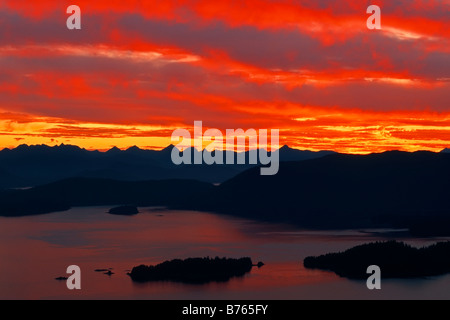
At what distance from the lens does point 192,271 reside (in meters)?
71.6

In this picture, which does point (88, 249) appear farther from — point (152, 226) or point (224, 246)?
point (152, 226)

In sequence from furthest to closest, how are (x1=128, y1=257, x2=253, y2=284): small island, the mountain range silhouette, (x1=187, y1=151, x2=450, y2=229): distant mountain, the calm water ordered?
Result: (x1=187, y1=151, x2=450, y2=229): distant mountain < the mountain range silhouette < (x1=128, y1=257, x2=253, y2=284): small island < the calm water

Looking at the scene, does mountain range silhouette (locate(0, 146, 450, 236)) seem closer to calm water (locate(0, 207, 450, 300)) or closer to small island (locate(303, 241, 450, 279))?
calm water (locate(0, 207, 450, 300))

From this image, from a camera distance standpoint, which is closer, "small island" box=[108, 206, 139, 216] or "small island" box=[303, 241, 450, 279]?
"small island" box=[303, 241, 450, 279]

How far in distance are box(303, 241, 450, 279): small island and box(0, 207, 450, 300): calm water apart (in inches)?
103

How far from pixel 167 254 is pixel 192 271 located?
63.0 feet

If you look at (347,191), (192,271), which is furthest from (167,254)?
(347,191)

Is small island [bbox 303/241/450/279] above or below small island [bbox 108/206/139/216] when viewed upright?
below

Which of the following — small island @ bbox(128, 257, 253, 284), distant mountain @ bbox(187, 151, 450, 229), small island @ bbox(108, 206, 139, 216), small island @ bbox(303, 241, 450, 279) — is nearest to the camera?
small island @ bbox(128, 257, 253, 284)

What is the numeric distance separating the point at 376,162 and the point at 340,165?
9146 millimetres

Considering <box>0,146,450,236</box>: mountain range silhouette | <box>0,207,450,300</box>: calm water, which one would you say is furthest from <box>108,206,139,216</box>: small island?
<box>0,146,450,236</box>: mountain range silhouette

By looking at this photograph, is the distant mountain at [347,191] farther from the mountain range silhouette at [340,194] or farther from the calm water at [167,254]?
the calm water at [167,254]

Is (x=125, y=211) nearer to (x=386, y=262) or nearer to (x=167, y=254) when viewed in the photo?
(x=167, y=254)

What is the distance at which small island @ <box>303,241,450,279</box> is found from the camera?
7512 cm
